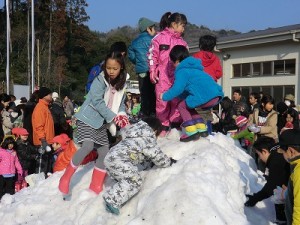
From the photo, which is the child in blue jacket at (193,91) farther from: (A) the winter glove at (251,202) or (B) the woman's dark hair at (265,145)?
(A) the winter glove at (251,202)

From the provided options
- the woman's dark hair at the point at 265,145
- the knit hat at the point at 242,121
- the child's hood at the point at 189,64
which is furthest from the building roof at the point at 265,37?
the woman's dark hair at the point at 265,145

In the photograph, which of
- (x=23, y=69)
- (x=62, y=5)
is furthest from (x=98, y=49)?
(x=23, y=69)

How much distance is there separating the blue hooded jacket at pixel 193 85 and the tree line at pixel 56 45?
1295 inches

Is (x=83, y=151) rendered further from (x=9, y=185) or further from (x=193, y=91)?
(x=9, y=185)

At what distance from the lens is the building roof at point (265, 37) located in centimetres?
1894

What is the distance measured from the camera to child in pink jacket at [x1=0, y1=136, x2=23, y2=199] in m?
8.11

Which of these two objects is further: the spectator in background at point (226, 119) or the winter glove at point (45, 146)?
the spectator in background at point (226, 119)

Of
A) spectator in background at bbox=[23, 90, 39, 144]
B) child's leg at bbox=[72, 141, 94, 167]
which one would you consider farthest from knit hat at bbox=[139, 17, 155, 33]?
child's leg at bbox=[72, 141, 94, 167]

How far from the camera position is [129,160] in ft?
16.7

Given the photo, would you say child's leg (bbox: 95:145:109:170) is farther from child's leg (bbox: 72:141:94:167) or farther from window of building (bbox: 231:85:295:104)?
window of building (bbox: 231:85:295:104)

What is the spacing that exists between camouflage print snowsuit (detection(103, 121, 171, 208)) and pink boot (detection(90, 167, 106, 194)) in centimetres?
61

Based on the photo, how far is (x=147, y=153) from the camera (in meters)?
5.08

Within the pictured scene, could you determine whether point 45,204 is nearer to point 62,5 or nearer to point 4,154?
point 4,154

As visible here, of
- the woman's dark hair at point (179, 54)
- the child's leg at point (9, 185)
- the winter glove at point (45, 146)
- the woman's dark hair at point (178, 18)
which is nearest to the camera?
the woman's dark hair at point (179, 54)
